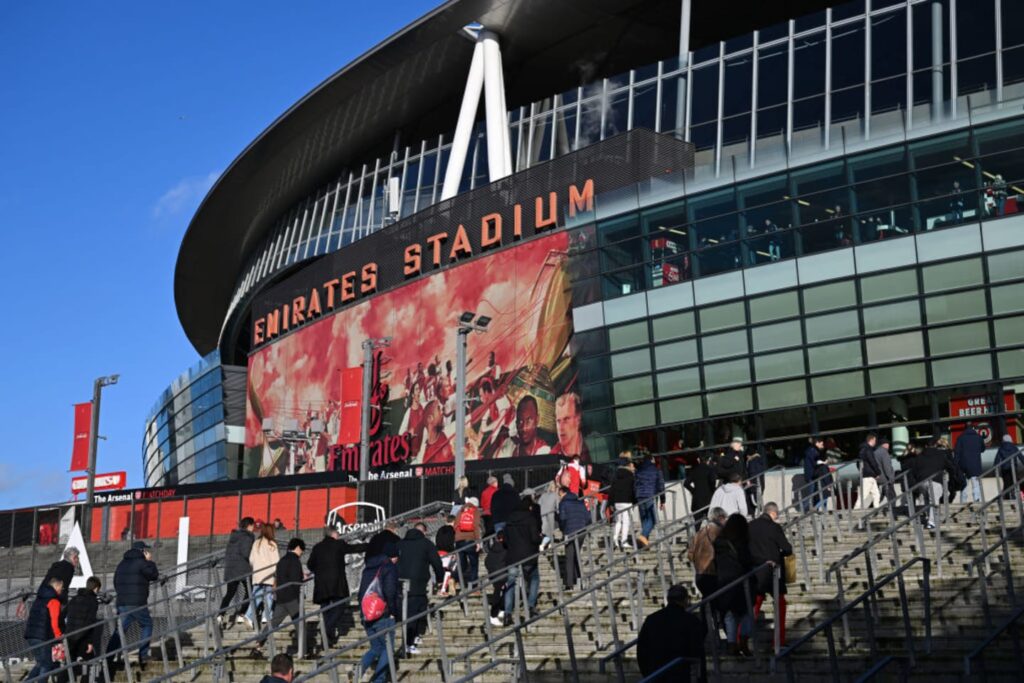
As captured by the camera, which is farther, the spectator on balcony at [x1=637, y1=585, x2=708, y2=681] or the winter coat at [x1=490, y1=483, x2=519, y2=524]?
the winter coat at [x1=490, y1=483, x2=519, y2=524]

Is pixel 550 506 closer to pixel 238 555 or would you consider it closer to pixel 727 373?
pixel 238 555

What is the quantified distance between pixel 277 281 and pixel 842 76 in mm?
30586

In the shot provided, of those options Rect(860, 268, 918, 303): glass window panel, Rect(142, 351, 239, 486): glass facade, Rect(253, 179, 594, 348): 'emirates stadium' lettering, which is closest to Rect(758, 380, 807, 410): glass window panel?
Rect(860, 268, 918, 303): glass window panel

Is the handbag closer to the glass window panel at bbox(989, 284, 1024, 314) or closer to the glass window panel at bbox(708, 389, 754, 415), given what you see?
the glass window panel at bbox(989, 284, 1024, 314)

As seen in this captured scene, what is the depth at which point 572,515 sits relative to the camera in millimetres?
19250

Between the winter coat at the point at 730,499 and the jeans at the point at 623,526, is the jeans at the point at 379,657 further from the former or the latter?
the jeans at the point at 623,526

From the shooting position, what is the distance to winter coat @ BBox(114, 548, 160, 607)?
61.1ft

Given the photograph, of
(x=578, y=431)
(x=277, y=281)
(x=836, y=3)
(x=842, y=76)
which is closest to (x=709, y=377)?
(x=578, y=431)

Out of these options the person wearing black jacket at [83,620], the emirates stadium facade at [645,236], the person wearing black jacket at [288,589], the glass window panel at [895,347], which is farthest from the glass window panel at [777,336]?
the person wearing black jacket at [83,620]

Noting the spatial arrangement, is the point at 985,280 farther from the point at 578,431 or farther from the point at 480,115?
the point at 480,115

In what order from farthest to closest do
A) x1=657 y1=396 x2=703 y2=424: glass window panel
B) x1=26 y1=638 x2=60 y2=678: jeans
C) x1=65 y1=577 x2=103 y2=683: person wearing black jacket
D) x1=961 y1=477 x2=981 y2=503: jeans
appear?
x1=657 y1=396 x2=703 y2=424: glass window panel, x1=961 y1=477 x2=981 y2=503: jeans, x1=65 y1=577 x2=103 y2=683: person wearing black jacket, x1=26 y1=638 x2=60 y2=678: jeans

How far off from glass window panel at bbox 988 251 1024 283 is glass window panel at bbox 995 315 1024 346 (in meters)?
0.95

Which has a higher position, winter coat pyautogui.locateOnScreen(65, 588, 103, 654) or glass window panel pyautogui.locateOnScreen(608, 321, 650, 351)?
glass window panel pyautogui.locateOnScreen(608, 321, 650, 351)

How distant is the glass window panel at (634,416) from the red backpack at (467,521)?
1692cm
